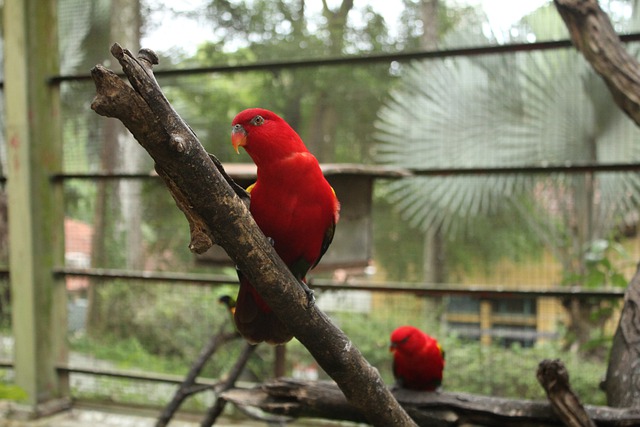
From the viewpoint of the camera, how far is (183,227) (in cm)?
Answer: 378

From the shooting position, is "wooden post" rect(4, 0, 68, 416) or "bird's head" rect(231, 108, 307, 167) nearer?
"bird's head" rect(231, 108, 307, 167)

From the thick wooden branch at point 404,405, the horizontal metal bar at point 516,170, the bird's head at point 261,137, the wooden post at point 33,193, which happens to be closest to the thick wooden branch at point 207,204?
the bird's head at point 261,137

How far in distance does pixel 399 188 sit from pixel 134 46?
173 centimetres

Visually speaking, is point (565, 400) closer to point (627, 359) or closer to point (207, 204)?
point (627, 359)

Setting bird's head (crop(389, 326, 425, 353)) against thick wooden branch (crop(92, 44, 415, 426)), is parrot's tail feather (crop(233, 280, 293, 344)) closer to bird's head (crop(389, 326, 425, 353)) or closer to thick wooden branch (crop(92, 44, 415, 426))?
thick wooden branch (crop(92, 44, 415, 426))

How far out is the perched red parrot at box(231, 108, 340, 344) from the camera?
1.36m

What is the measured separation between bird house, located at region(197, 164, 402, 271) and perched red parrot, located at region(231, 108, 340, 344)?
920 millimetres

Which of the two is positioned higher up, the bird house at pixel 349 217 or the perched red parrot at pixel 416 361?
the bird house at pixel 349 217

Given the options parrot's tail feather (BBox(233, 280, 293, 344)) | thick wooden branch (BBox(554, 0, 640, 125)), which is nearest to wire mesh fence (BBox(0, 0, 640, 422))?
thick wooden branch (BBox(554, 0, 640, 125))

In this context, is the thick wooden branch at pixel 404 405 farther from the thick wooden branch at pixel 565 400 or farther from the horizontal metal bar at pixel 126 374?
the horizontal metal bar at pixel 126 374

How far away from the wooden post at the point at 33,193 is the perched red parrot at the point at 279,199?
234 centimetres

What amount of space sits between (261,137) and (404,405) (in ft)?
3.41

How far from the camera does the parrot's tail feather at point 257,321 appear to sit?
1.47 metres

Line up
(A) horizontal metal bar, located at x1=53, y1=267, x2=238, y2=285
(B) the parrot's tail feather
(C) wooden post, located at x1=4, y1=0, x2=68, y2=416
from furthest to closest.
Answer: (C) wooden post, located at x1=4, y1=0, x2=68, y2=416 < (A) horizontal metal bar, located at x1=53, y1=267, x2=238, y2=285 < (B) the parrot's tail feather
